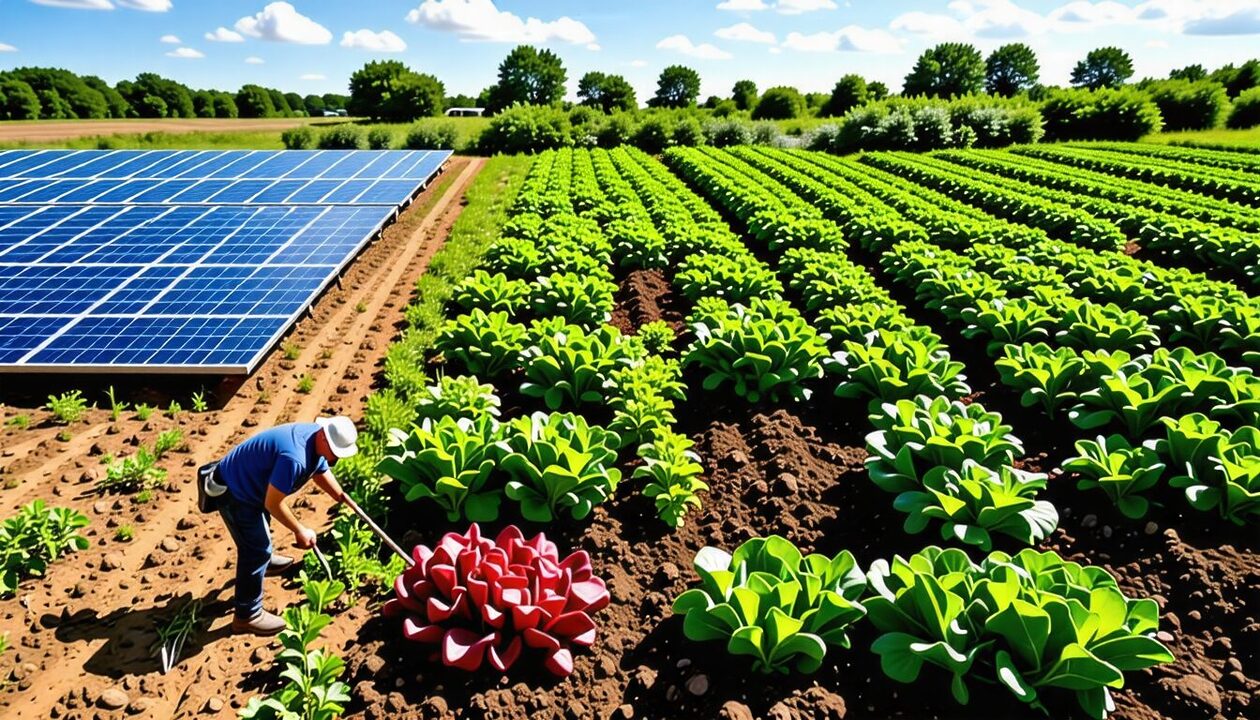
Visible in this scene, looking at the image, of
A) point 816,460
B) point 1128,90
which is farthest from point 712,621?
point 1128,90

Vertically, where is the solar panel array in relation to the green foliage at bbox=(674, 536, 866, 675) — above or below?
above

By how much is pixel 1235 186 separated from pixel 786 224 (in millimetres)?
13373

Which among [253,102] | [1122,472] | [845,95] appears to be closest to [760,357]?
[1122,472]

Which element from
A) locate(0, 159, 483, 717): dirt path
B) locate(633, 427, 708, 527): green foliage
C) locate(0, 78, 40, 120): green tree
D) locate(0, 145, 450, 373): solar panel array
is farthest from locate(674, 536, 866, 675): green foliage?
locate(0, 78, 40, 120): green tree

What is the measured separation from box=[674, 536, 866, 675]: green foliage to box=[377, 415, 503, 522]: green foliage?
176 cm

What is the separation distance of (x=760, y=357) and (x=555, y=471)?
2.64 metres

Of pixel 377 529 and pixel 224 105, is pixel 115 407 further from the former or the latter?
pixel 224 105

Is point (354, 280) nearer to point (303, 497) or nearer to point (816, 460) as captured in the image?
point (303, 497)

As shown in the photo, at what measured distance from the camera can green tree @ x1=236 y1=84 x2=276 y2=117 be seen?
84.4 meters

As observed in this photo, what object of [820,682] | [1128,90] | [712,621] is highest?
[1128,90]

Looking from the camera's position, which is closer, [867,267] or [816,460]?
[816,460]

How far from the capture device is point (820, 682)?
3902 millimetres

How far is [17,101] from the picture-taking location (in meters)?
52.7

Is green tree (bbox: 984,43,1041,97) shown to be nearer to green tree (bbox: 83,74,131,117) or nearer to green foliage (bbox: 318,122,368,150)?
green foliage (bbox: 318,122,368,150)
